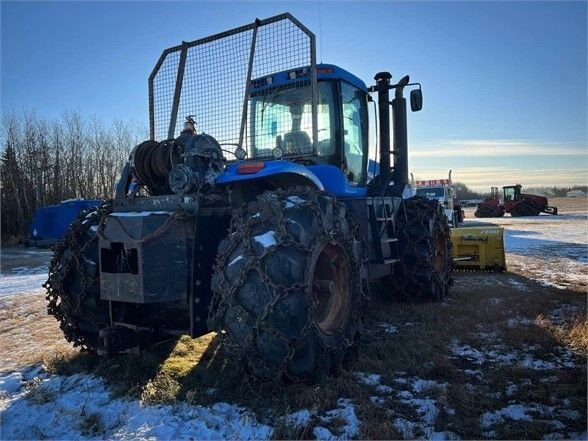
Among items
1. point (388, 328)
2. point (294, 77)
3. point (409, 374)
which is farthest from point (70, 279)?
point (388, 328)

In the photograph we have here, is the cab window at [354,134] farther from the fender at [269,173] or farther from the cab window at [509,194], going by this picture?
the cab window at [509,194]

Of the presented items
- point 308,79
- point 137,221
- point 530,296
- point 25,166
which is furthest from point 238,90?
point 25,166

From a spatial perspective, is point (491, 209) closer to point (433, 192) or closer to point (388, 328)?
point (433, 192)

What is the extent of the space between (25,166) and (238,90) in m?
30.6

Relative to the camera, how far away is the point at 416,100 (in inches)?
252

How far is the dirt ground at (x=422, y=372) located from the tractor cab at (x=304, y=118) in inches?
79.7

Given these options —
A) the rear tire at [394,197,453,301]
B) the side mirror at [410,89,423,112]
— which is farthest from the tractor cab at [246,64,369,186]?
the rear tire at [394,197,453,301]

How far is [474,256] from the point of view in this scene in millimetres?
9406

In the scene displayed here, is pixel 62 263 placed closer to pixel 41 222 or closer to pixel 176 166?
pixel 176 166

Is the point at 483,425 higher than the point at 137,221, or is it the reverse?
the point at 137,221

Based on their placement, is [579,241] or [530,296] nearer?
[530,296]

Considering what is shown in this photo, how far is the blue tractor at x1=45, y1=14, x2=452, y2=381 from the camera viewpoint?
3070 mm

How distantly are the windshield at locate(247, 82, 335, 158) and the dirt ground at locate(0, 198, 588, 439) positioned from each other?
2119mm

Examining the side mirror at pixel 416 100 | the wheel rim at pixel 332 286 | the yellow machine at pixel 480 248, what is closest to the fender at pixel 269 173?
the wheel rim at pixel 332 286
